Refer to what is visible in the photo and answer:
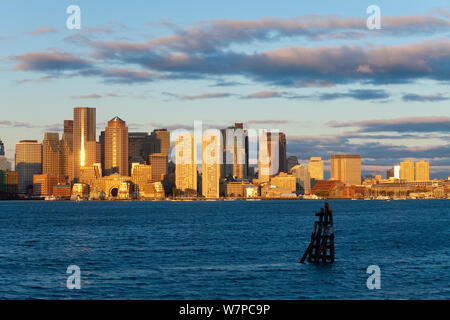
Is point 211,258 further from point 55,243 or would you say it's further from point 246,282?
point 55,243

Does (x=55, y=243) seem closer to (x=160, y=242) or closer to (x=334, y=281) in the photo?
(x=160, y=242)

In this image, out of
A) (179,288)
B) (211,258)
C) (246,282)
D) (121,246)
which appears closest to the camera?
(179,288)

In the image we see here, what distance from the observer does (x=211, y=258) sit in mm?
55656
